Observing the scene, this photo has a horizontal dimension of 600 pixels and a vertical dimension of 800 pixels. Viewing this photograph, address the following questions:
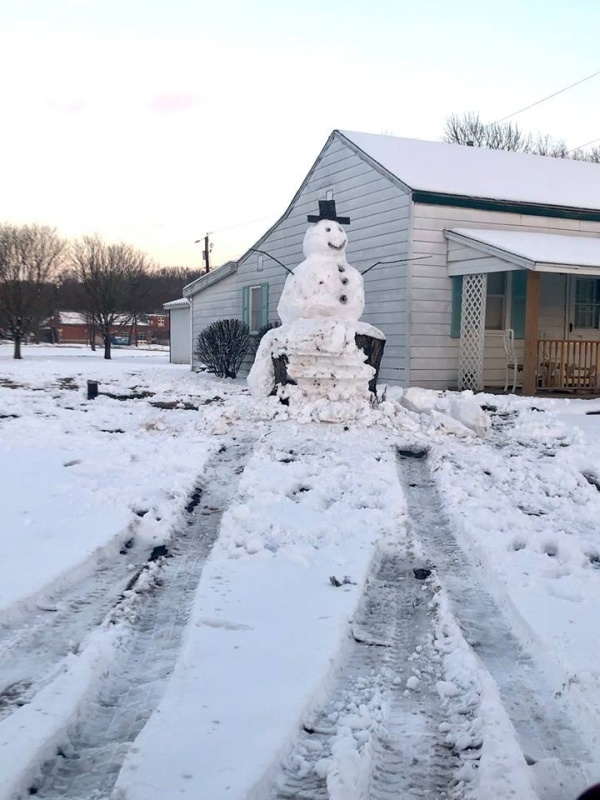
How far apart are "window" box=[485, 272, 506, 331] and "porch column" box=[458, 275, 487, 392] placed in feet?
3.05

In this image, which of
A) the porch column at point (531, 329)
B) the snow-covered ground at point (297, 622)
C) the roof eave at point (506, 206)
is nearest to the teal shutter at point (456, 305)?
the roof eave at point (506, 206)

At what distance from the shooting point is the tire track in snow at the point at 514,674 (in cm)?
235

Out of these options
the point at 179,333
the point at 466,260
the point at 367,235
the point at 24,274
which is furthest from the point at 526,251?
the point at 24,274

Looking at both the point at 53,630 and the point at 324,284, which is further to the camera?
the point at 324,284

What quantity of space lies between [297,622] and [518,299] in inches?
463

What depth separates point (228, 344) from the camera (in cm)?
1792

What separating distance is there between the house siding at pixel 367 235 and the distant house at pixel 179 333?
36.6 ft

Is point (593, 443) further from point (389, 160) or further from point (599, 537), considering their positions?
point (389, 160)

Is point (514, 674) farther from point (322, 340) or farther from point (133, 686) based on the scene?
point (322, 340)

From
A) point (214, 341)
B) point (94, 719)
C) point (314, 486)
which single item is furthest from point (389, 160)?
point (94, 719)

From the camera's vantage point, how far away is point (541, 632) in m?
3.32

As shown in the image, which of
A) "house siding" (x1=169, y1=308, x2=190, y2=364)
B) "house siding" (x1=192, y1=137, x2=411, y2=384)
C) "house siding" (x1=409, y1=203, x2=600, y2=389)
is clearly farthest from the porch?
"house siding" (x1=169, y1=308, x2=190, y2=364)

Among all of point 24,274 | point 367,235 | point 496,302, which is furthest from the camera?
point 24,274

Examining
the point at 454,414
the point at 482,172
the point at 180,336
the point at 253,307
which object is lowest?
the point at 454,414
